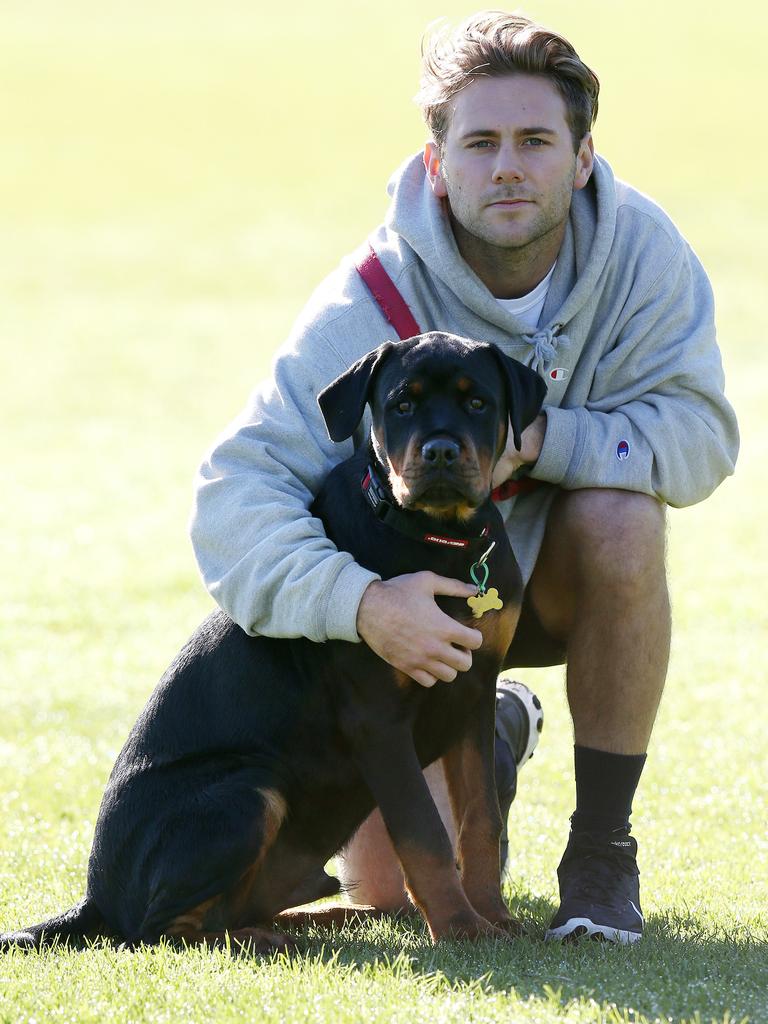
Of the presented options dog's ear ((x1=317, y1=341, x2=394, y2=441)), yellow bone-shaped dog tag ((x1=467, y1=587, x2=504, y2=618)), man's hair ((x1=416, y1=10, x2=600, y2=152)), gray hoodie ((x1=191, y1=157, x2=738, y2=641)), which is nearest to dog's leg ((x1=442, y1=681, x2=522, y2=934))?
yellow bone-shaped dog tag ((x1=467, y1=587, x2=504, y2=618))

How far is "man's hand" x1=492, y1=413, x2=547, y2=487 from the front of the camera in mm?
3842

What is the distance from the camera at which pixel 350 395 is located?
3523 mm

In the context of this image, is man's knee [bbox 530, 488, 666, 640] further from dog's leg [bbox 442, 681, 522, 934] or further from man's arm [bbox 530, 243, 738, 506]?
dog's leg [bbox 442, 681, 522, 934]

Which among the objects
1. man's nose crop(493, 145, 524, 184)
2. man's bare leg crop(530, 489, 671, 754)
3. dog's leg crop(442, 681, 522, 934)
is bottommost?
dog's leg crop(442, 681, 522, 934)

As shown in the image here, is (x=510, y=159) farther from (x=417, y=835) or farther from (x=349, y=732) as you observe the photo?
(x=417, y=835)

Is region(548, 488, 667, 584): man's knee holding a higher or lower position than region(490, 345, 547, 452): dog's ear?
lower

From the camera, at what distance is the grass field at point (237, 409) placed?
123 inches

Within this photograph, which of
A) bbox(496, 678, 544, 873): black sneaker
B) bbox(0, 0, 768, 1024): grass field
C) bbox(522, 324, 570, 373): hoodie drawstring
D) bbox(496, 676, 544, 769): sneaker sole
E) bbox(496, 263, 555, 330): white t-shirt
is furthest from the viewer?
bbox(496, 676, 544, 769): sneaker sole

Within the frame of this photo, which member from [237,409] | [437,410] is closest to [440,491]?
[437,410]

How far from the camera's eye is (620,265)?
13.4 ft

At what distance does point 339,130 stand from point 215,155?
2.87 m

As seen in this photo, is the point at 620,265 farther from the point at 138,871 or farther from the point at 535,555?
the point at 138,871

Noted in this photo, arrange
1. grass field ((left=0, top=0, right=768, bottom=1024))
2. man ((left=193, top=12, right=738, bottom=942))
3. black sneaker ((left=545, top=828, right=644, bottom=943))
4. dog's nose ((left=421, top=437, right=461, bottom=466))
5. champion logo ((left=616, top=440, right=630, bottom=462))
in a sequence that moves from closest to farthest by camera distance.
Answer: grass field ((left=0, top=0, right=768, bottom=1024)) → dog's nose ((left=421, top=437, right=461, bottom=466)) → black sneaker ((left=545, top=828, right=644, bottom=943)) → man ((left=193, top=12, right=738, bottom=942)) → champion logo ((left=616, top=440, right=630, bottom=462))

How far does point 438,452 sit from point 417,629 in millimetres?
406
